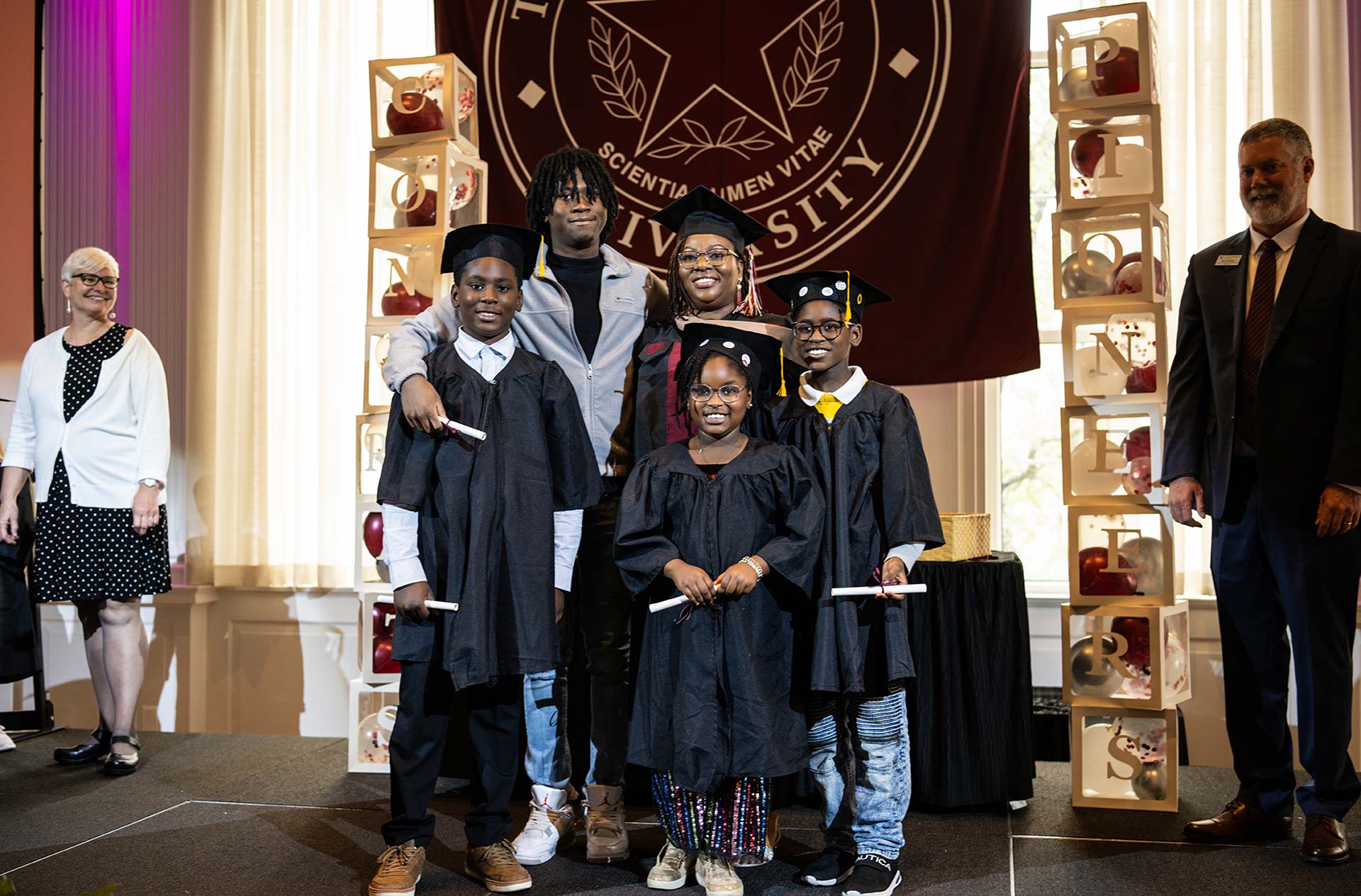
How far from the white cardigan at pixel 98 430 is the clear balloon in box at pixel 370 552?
0.79 meters

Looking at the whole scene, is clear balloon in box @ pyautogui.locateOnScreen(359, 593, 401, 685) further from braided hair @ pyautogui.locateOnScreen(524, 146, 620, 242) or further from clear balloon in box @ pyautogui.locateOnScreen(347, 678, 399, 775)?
braided hair @ pyautogui.locateOnScreen(524, 146, 620, 242)

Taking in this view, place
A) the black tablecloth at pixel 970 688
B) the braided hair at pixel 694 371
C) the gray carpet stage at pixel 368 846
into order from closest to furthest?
1. the braided hair at pixel 694 371
2. the gray carpet stage at pixel 368 846
3. the black tablecloth at pixel 970 688

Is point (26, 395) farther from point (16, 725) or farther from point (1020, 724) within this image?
point (1020, 724)

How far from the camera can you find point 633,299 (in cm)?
309


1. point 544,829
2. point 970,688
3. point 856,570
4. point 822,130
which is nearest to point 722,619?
point 856,570

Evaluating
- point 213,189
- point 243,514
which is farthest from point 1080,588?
point 213,189

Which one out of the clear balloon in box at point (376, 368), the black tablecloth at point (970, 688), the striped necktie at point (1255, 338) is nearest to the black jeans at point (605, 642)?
the black tablecloth at point (970, 688)

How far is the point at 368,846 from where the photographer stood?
315 centimetres

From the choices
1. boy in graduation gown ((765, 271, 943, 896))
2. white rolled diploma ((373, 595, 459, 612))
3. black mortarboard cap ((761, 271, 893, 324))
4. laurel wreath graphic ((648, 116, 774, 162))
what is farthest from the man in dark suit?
white rolled diploma ((373, 595, 459, 612))

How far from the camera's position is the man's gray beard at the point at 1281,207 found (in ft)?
10.2

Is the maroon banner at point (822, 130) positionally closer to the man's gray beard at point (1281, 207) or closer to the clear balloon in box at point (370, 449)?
the man's gray beard at point (1281, 207)

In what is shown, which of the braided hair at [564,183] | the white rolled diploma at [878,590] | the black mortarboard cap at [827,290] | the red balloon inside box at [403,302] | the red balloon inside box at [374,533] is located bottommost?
the white rolled diploma at [878,590]

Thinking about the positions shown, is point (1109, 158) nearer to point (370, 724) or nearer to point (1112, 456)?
point (1112, 456)

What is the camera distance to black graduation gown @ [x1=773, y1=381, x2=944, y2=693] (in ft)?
8.63
